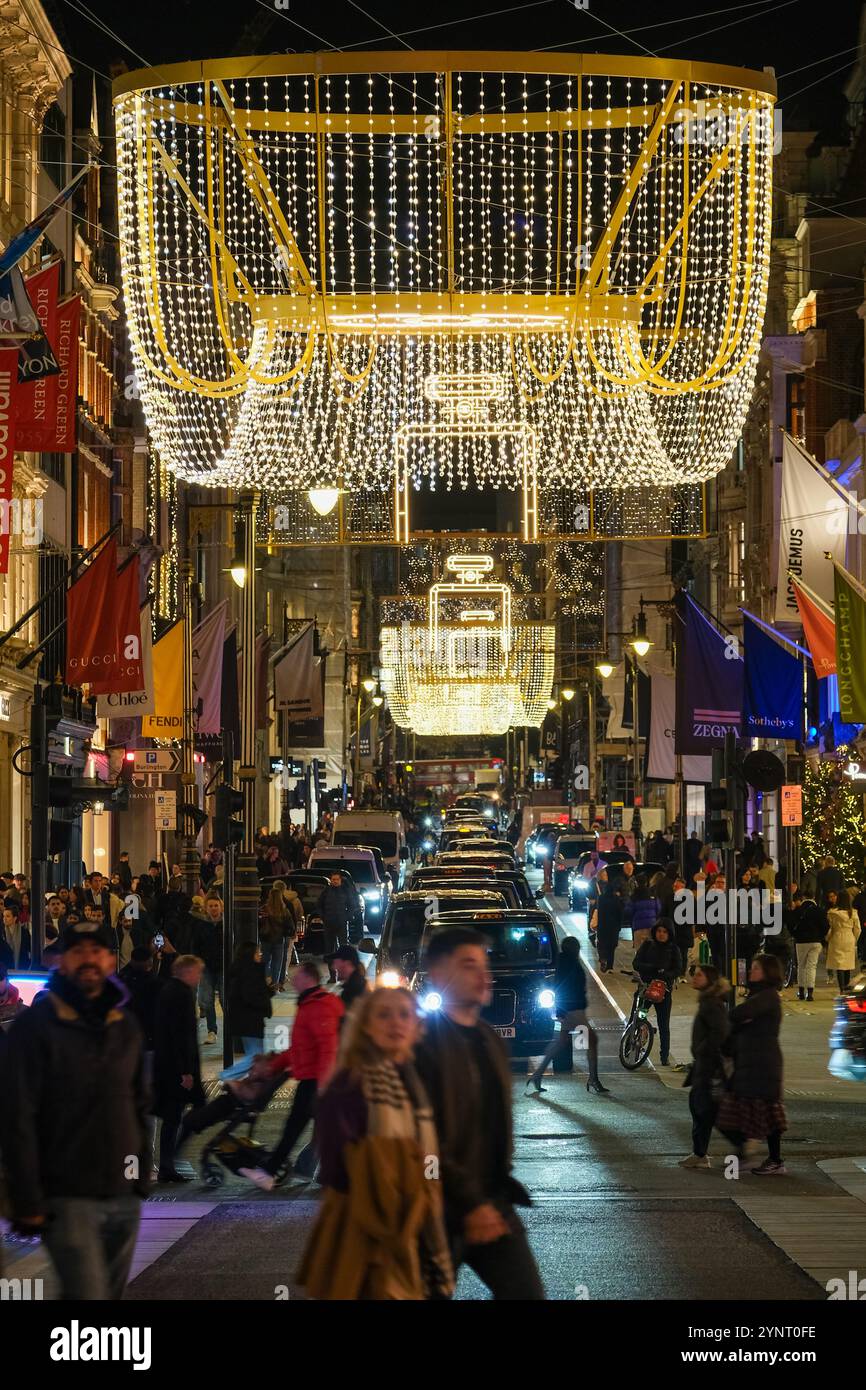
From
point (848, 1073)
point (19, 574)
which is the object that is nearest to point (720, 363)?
point (848, 1073)

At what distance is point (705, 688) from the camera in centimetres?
3259

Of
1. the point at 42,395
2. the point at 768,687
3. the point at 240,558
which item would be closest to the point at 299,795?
the point at 768,687

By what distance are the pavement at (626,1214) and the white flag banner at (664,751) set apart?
21343mm

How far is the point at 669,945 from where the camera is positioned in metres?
24.2

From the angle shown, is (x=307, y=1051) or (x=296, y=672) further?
(x=296, y=672)

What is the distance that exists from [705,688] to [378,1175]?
25524 mm

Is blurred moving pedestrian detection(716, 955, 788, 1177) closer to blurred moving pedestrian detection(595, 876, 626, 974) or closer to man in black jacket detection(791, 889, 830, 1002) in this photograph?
man in black jacket detection(791, 889, 830, 1002)

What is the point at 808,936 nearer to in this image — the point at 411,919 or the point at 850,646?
the point at 850,646

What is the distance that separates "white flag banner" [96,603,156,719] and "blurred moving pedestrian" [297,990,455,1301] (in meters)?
25.8

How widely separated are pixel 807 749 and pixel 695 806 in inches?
720

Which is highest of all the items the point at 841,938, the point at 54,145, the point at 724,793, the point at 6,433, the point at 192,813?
the point at 54,145

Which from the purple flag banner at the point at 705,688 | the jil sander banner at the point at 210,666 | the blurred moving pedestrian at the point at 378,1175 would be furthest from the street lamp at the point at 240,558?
the blurred moving pedestrian at the point at 378,1175

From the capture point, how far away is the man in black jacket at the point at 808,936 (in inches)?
1173

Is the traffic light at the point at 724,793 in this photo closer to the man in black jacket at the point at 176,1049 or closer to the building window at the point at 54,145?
the man in black jacket at the point at 176,1049
